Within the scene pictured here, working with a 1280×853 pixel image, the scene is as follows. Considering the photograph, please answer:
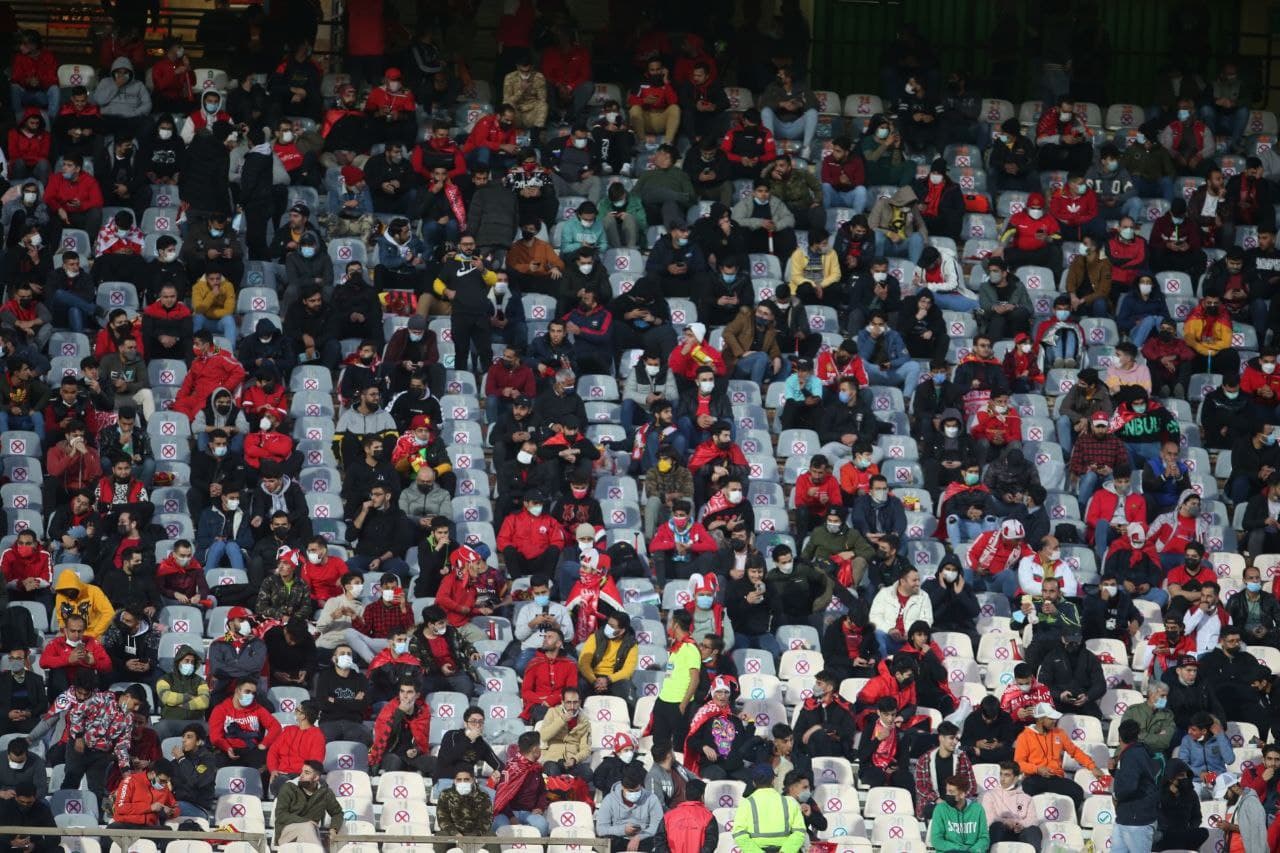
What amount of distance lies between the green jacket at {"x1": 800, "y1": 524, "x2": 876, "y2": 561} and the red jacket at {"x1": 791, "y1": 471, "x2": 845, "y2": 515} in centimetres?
49

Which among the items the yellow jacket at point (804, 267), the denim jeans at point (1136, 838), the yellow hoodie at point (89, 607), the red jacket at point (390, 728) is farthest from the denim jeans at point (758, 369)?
the yellow hoodie at point (89, 607)

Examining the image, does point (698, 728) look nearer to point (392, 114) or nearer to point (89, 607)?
point (89, 607)

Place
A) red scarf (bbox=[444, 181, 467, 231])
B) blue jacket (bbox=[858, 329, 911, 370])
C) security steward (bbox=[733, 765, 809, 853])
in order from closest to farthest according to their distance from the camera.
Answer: security steward (bbox=[733, 765, 809, 853]), blue jacket (bbox=[858, 329, 911, 370]), red scarf (bbox=[444, 181, 467, 231])

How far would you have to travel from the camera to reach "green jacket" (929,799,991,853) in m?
19.7

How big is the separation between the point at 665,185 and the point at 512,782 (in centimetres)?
868

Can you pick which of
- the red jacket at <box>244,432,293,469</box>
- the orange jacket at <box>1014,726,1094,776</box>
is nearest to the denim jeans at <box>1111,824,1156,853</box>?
the orange jacket at <box>1014,726,1094,776</box>

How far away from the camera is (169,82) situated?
26969 millimetres

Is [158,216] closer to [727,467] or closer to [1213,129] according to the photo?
[727,467]

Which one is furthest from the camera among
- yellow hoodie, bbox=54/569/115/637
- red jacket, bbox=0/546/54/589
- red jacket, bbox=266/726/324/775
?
red jacket, bbox=0/546/54/589

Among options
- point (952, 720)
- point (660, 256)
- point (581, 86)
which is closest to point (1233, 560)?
point (952, 720)

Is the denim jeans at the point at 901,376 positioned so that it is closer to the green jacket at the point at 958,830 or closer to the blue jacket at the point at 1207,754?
the blue jacket at the point at 1207,754

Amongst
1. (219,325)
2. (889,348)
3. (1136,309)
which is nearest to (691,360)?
(889,348)

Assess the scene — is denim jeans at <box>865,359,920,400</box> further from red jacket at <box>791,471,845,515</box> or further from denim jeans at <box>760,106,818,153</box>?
denim jeans at <box>760,106,818,153</box>

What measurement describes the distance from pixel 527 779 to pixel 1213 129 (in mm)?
13327
